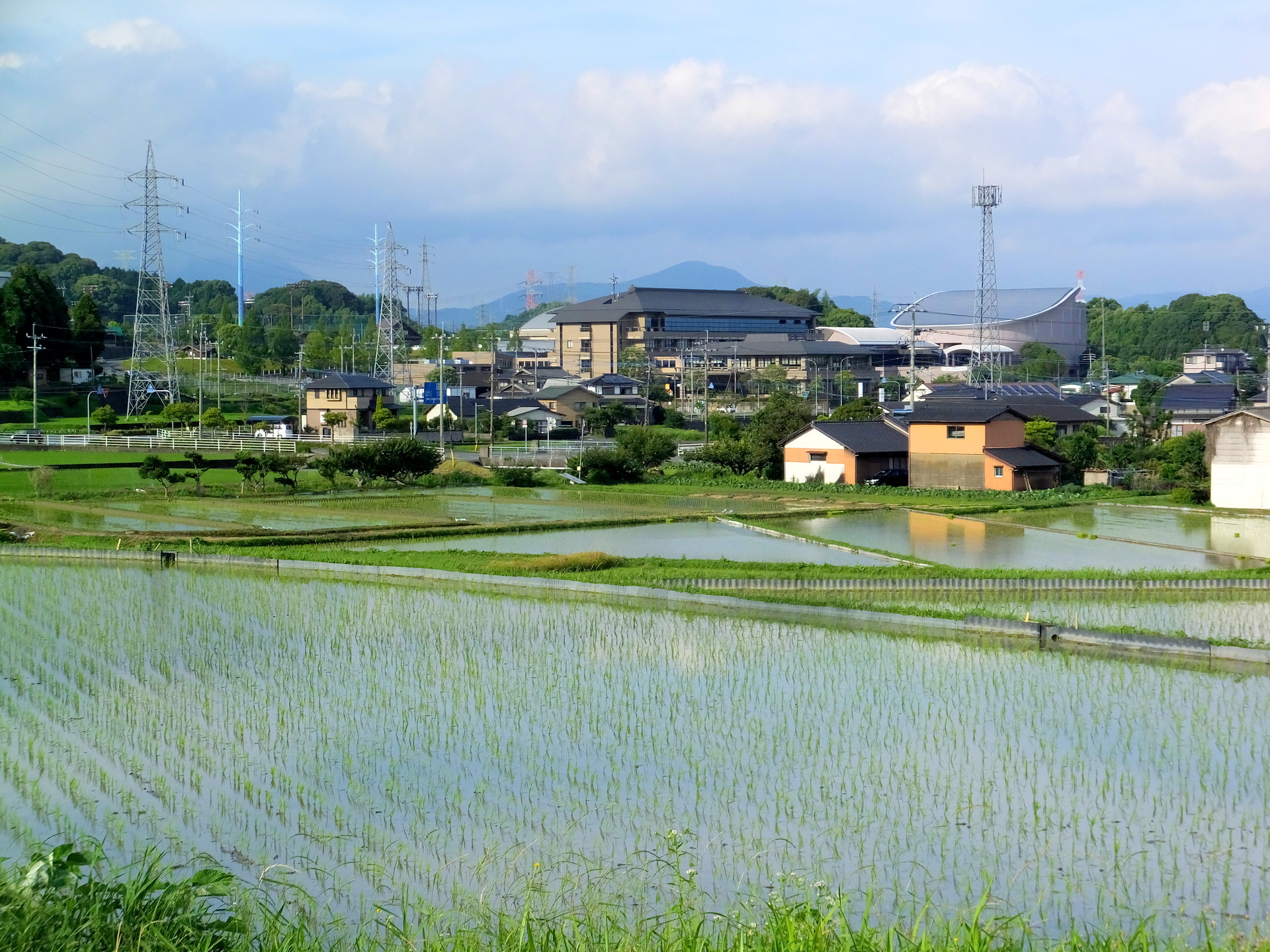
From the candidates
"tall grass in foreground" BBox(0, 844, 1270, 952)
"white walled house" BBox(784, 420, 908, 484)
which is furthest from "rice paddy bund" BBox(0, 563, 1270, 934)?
"white walled house" BBox(784, 420, 908, 484)

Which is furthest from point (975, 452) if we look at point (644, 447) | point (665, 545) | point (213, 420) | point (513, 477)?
point (213, 420)

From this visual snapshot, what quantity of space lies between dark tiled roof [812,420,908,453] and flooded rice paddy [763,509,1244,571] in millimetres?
5563

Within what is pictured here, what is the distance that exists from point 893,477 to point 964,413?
2277 millimetres

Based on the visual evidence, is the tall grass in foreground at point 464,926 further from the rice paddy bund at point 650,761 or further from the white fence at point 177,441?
the white fence at point 177,441

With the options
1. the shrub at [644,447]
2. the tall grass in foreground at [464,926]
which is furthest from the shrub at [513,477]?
the tall grass in foreground at [464,926]

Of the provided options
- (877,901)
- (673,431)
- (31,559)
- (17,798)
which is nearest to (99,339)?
(673,431)

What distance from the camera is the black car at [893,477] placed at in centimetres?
2683

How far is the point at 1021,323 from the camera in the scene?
228 feet

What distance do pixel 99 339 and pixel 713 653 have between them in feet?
134

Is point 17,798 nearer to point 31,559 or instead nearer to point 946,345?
point 31,559

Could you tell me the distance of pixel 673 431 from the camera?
41.8 metres

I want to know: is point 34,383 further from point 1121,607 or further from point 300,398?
point 1121,607

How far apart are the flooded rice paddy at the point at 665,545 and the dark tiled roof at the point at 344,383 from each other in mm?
23691

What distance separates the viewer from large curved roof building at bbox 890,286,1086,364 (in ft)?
228
